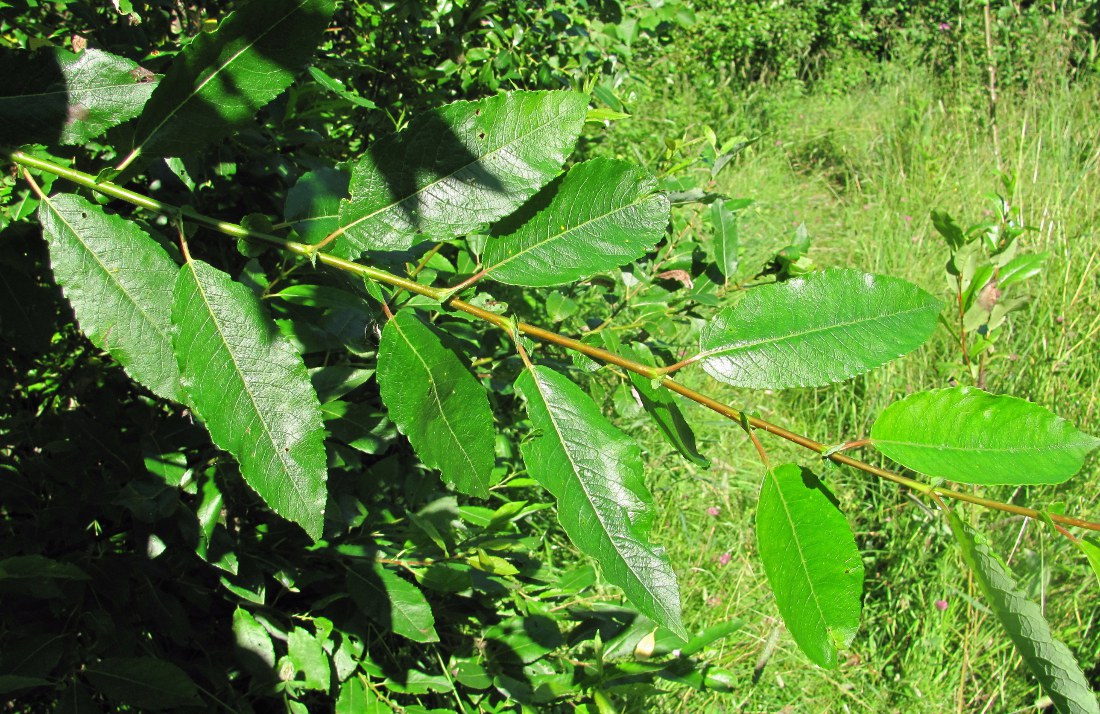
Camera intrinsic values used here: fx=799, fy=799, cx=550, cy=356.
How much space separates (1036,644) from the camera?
0.61 m

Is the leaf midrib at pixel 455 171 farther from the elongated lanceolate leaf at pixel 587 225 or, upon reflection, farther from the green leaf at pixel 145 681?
the green leaf at pixel 145 681

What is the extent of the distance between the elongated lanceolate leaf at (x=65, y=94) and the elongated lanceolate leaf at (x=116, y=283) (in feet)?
0.29

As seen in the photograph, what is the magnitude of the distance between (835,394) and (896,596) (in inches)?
38.6

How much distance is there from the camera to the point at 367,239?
2.51 feet

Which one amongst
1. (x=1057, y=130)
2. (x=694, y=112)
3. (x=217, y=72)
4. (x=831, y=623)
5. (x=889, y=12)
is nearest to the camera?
(x=831, y=623)

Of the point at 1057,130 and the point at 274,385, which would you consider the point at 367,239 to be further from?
the point at 1057,130

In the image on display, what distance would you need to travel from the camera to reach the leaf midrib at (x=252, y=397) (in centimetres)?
67

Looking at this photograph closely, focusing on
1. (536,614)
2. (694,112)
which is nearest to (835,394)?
(536,614)

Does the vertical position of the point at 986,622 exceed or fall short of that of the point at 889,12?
it falls short

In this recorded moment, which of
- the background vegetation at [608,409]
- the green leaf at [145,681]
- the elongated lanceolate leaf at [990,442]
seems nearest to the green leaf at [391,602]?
the background vegetation at [608,409]

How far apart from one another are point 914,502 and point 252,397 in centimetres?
127

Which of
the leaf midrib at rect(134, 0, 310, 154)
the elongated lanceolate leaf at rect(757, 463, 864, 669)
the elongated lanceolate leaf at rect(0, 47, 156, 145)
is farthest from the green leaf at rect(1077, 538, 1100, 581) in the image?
the elongated lanceolate leaf at rect(0, 47, 156, 145)

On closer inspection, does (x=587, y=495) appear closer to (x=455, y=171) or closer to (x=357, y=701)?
(x=455, y=171)

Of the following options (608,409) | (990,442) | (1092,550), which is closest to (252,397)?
(990,442)
